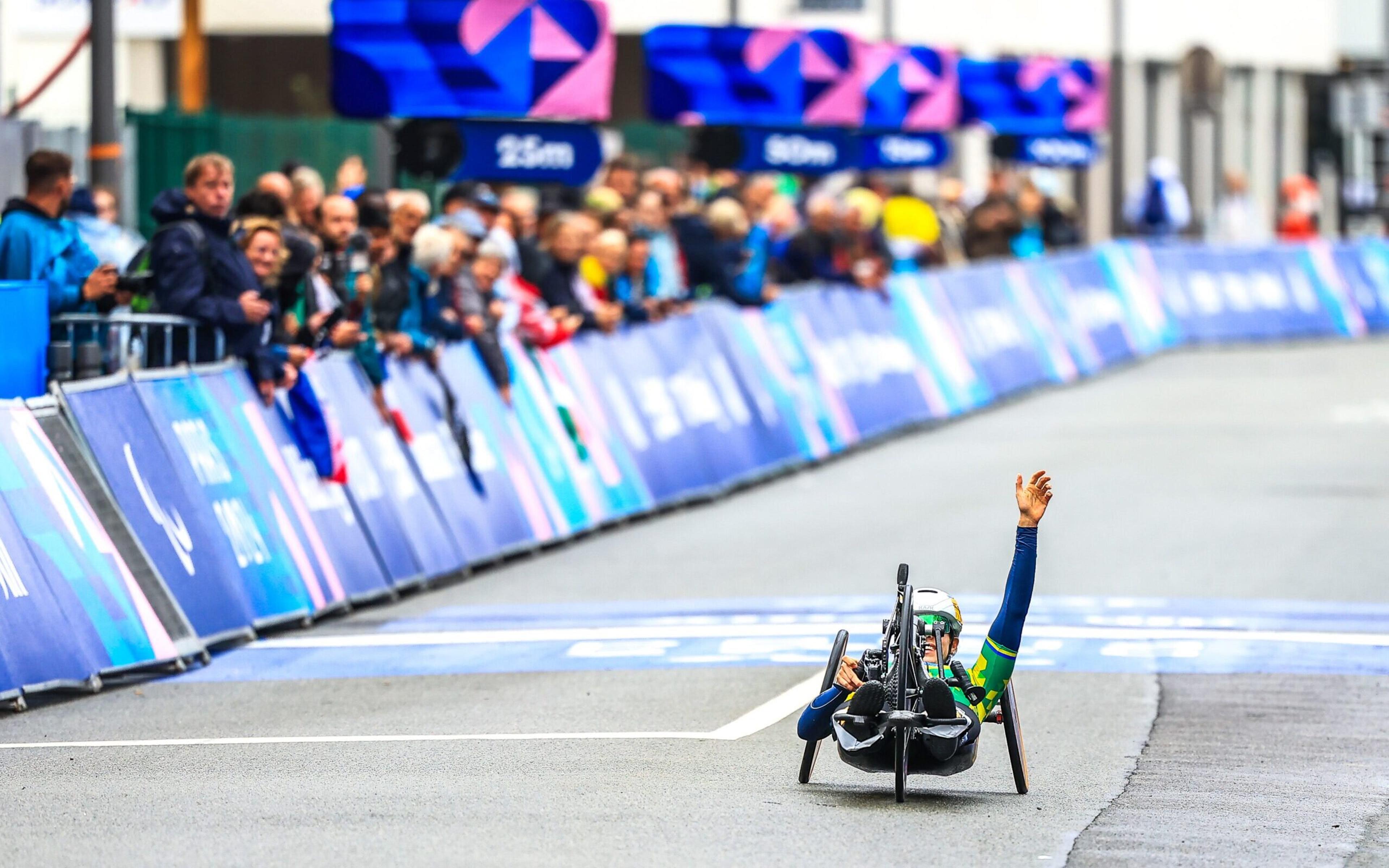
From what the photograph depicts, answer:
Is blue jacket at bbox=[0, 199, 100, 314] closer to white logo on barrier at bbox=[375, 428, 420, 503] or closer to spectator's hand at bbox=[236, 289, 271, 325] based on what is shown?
spectator's hand at bbox=[236, 289, 271, 325]

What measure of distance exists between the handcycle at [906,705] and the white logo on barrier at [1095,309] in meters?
21.6

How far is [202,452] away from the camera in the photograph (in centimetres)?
1309

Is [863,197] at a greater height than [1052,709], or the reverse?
[863,197]

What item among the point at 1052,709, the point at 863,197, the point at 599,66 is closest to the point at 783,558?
the point at 599,66

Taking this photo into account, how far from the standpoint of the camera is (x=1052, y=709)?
11016 millimetres

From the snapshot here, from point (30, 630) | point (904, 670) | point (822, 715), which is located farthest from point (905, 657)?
point (30, 630)

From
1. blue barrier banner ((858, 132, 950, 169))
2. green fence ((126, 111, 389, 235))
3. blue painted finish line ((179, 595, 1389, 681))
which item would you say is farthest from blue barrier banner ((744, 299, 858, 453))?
blue painted finish line ((179, 595, 1389, 681))

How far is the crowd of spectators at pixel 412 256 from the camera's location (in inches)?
525

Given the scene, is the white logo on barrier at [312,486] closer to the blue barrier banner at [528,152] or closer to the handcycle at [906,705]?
the blue barrier banner at [528,152]

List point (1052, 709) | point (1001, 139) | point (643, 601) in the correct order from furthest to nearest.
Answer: point (1001, 139) < point (643, 601) < point (1052, 709)

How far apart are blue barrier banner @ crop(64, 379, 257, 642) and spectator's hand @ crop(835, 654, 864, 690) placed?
4481 millimetres

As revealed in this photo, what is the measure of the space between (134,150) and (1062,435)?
805cm

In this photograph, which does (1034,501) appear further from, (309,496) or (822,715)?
(309,496)

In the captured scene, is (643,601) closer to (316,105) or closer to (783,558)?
(783,558)
